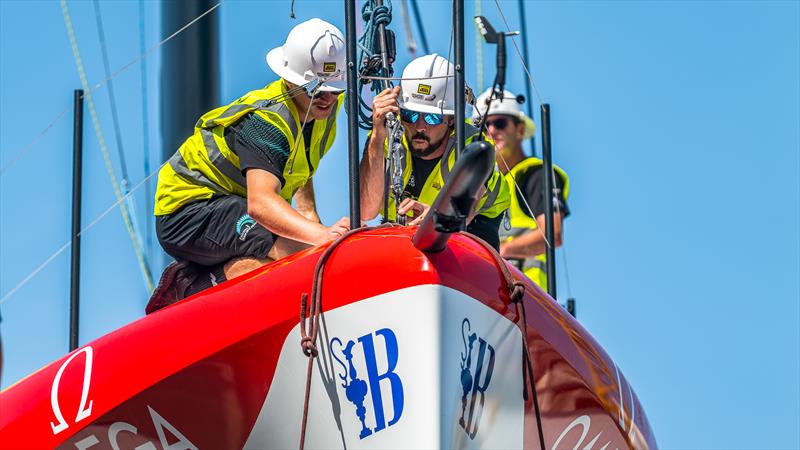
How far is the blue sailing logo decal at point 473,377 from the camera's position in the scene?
4465 millimetres

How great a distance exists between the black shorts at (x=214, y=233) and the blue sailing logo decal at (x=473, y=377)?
148 cm

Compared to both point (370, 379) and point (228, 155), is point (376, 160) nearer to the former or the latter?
point (228, 155)

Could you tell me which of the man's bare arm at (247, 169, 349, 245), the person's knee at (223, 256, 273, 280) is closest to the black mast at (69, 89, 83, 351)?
the person's knee at (223, 256, 273, 280)

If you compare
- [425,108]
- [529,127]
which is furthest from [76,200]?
[529,127]

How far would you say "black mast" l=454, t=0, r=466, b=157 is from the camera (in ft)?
16.4

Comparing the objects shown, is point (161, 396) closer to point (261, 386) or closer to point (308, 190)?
point (261, 386)

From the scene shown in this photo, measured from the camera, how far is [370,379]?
4449 mm

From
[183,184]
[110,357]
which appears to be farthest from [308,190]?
[110,357]

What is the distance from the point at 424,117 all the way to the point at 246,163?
87 centimetres

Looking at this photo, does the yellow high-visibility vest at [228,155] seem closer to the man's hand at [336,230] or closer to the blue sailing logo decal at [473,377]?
the man's hand at [336,230]

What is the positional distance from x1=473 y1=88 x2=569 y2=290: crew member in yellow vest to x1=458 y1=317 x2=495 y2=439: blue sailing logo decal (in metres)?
2.95

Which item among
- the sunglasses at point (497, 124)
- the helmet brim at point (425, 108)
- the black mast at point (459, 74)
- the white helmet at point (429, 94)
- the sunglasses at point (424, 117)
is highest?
the black mast at point (459, 74)

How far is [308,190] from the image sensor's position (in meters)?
6.54

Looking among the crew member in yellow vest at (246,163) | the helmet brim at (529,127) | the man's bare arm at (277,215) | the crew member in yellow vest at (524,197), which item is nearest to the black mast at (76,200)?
the crew member in yellow vest at (246,163)
